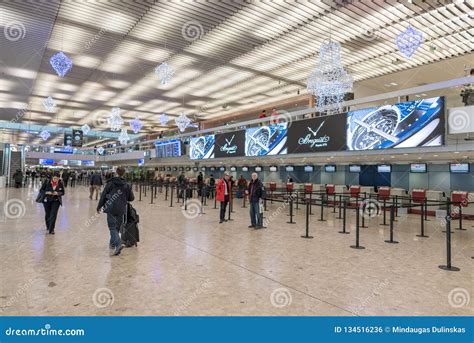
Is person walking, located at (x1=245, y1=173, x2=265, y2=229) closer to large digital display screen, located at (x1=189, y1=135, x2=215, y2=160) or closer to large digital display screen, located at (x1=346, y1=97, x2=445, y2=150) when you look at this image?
A: large digital display screen, located at (x1=346, y1=97, x2=445, y2=150)

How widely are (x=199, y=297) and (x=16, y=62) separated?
16.6m

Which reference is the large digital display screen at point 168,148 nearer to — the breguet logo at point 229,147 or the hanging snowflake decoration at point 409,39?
the breguet logo at point 229,147

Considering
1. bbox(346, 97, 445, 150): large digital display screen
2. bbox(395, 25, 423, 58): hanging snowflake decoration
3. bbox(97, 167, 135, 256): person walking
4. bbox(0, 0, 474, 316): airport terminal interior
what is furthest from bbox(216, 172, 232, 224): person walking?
bbox(395, 25, 423, 58): hanging snowflake decoration

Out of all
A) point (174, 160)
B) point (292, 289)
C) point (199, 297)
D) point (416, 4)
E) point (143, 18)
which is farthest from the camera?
point (174, 160)

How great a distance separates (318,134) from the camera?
40.2 feet

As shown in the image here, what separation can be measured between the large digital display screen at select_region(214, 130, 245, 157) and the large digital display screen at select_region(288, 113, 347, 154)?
358 centimetres

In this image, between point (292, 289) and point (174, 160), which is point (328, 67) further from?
point (174, 160)

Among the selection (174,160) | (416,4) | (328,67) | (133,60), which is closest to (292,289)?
(328,67)

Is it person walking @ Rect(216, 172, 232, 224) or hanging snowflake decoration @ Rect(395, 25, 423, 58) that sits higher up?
hanging snowflake decoration @ Rect(395, 25, 423, 58)

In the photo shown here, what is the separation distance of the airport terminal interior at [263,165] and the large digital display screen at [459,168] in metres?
0.06

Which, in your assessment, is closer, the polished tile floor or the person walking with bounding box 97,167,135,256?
the polished tile floor

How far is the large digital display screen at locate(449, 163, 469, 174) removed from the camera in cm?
1279

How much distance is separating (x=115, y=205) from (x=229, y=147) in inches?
484

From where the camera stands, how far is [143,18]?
11.3 m
